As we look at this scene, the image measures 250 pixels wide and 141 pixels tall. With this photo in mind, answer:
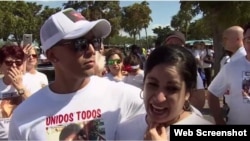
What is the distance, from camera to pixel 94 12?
3753 cm

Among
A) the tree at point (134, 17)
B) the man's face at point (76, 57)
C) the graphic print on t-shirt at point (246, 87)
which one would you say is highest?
the tree at point (134, 17)

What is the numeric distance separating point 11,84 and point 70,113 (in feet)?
6.87


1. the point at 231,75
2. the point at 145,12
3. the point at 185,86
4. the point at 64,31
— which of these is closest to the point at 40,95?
the point at 64,31

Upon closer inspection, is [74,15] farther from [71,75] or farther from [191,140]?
[191,140]

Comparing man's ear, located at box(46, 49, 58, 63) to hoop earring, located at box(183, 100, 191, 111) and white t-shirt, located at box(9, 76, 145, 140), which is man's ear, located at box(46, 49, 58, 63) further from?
hoop earring, located at box(183, 100, 191, 111)

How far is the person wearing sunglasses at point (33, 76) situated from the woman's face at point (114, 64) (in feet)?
4.20

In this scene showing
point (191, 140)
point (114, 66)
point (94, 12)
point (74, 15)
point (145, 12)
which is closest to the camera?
point (191, 140)

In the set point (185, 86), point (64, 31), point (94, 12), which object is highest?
point (94, 12)

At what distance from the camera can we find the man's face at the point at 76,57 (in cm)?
214

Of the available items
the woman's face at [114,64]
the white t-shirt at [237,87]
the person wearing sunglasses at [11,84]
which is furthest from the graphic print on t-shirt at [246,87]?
the woman's face at [114,64]

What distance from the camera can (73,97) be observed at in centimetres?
213

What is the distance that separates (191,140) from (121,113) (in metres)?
0.35

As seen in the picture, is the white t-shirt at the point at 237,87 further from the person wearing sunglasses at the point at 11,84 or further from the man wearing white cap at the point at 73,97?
the person wearing sunglasses at the point at 11,84

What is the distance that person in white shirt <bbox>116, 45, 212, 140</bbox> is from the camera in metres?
1.85
